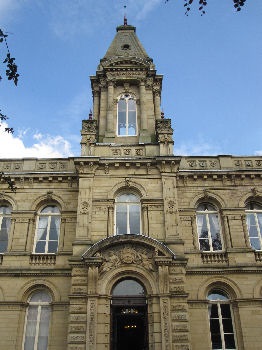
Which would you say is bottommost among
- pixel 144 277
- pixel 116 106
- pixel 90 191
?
pixel 144 277

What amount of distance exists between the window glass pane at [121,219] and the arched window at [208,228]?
365 centimetres

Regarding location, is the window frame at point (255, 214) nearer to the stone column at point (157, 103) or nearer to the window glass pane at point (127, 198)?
the window glass pane at point (127, 198)

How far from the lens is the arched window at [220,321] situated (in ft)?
53.6

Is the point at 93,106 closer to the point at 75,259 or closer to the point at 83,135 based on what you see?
the point at 83,135

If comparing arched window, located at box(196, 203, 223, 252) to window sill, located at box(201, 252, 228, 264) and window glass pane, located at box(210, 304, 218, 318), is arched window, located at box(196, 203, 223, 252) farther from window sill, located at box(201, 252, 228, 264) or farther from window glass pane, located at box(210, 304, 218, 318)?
window glass pane, located at box(210, 304, 218, 318)

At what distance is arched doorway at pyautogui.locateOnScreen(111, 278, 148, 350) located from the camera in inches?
627

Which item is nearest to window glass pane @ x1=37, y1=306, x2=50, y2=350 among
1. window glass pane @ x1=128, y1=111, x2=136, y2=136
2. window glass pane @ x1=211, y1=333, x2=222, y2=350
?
window glass pane @ x1=211, y1=333, x2=222, y2=350

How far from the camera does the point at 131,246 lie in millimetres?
16375

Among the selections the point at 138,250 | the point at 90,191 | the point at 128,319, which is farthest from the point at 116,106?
the point at 128,319

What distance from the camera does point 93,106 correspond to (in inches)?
920

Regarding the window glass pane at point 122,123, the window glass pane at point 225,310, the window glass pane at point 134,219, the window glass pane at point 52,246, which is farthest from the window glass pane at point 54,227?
the window glass pane at point 225,310

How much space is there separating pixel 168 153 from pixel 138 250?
5.41 m

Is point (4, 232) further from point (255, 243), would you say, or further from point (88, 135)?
point (255, 243)

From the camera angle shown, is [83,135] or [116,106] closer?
[83,135]
